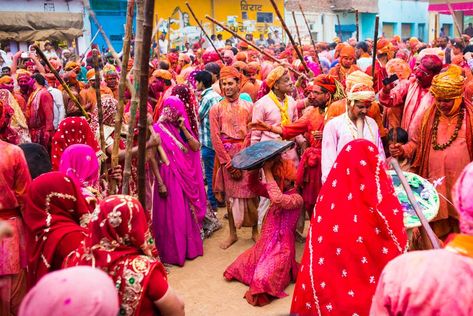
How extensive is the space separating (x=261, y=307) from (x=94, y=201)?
6.81ft

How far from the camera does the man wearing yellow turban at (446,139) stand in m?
5.17

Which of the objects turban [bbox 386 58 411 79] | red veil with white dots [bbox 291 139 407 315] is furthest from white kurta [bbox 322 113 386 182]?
turban [bbox 386 58 411 79]

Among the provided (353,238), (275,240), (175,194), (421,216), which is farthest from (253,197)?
(421,216)

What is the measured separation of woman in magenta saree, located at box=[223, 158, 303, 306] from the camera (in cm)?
535

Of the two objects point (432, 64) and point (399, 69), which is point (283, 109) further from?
point (399, 69)

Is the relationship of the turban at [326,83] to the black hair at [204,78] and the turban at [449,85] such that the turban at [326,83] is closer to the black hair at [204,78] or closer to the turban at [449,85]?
the turban at [449,85]

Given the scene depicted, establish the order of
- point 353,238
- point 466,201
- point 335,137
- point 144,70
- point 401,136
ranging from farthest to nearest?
point 401,136
point 335,137
point 353,238
point 144,70
point 466,201

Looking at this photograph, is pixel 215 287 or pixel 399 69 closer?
pixel 215 287

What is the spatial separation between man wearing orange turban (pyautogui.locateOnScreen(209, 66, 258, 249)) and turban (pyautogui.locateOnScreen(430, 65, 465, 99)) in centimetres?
229

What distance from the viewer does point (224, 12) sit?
30203 mm

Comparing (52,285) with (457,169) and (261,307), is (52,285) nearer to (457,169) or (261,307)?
(261,307)

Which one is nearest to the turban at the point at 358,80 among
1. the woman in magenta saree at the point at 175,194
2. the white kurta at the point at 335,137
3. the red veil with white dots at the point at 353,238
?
the white kurta at the point at 335,137

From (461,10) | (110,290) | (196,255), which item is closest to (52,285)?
(110,290)

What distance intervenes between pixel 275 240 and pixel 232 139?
68.1 inches
